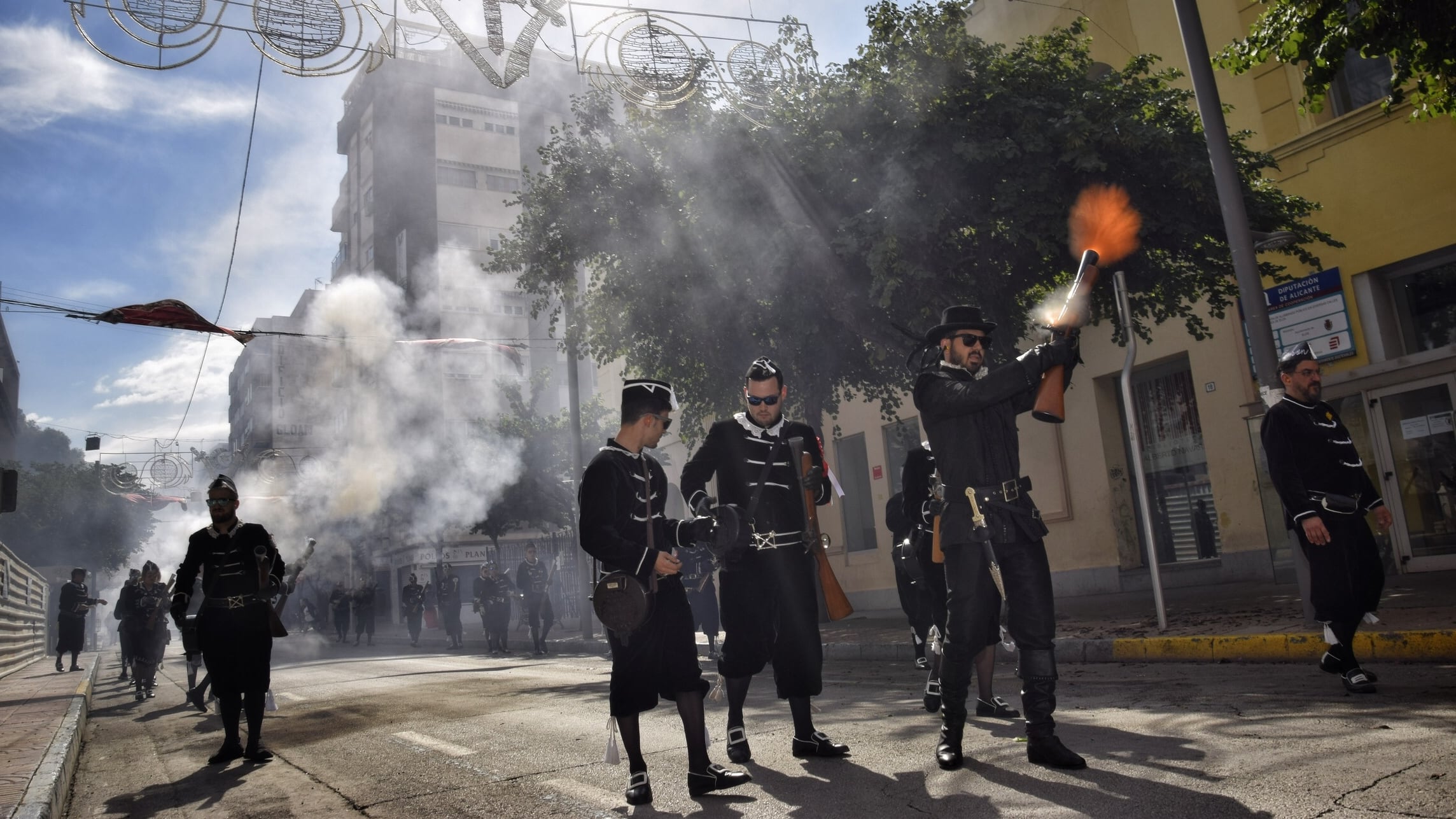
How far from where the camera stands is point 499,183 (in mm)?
60844

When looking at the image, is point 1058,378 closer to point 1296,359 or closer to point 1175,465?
point 1296,359

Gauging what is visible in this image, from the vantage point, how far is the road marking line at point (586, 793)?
4.15 meters

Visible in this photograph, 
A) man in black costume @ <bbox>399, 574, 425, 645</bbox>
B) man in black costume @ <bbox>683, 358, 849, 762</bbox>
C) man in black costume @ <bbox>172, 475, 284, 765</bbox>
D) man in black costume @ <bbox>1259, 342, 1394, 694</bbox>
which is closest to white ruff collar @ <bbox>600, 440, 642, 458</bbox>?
man in black costume @ <bbox>683, 358, 849, 762</bbox>

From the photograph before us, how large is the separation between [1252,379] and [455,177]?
5244cm

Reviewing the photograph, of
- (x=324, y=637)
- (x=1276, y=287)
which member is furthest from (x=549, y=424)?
(x=1276, y=287)

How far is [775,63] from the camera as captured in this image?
1347 centimetres

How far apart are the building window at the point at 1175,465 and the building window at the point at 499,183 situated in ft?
164

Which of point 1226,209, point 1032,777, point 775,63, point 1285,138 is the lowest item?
point 1032,777

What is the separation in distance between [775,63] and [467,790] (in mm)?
11034

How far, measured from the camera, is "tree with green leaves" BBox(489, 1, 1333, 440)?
1123 cm

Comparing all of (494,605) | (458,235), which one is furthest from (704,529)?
(458,235)

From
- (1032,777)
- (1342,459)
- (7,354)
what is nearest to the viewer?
(1032,777)

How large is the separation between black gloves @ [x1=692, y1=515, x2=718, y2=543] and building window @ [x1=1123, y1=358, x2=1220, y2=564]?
42.1 feet

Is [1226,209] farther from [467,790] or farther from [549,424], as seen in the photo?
[549,424]
